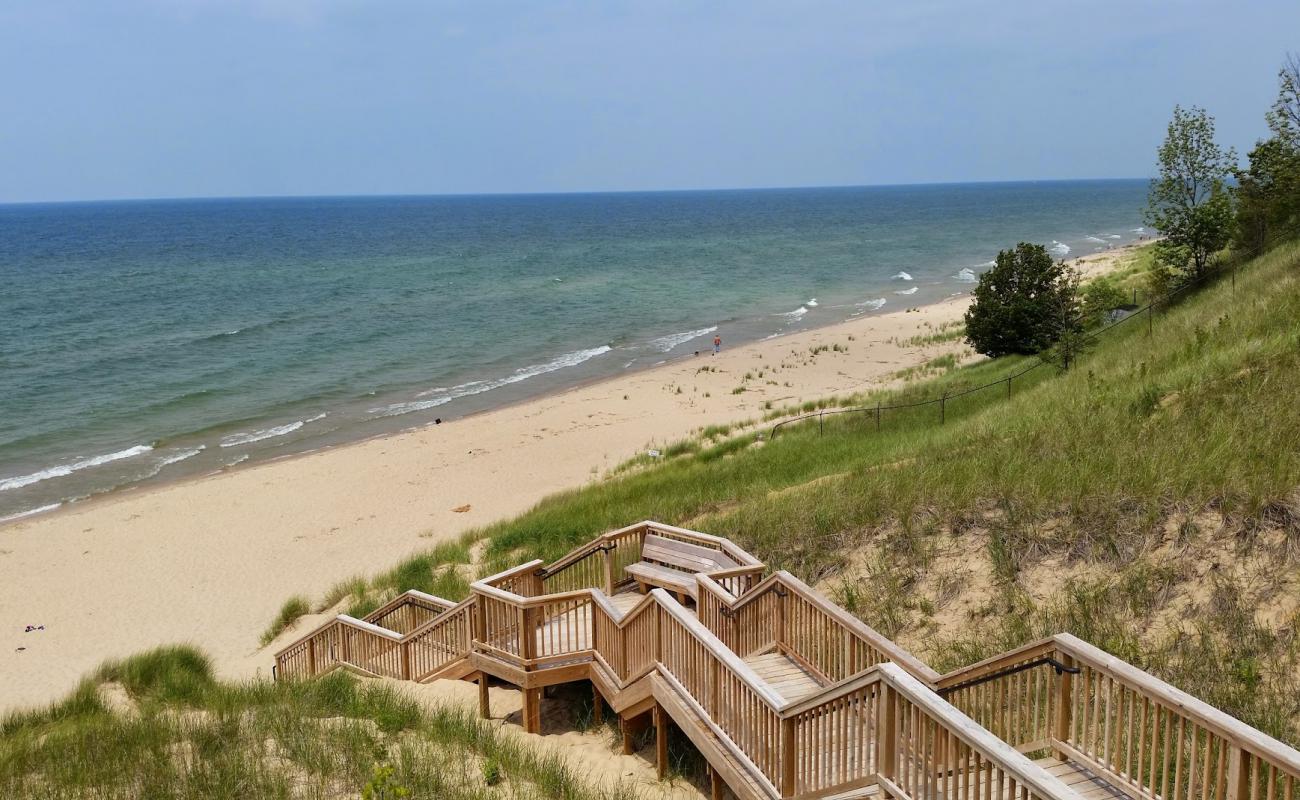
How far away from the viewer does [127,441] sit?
34.8 m

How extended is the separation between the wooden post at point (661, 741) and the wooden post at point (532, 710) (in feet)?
6.20

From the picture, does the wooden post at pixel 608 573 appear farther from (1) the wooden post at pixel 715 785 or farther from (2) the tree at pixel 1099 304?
(2) the tree at pixel 1099 304

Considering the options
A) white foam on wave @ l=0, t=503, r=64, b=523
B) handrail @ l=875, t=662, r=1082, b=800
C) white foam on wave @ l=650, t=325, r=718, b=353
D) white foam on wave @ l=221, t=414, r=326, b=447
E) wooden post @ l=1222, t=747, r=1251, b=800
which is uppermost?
handrail @ l=875, t=662, r=1082, b=800

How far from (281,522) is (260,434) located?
455 inches

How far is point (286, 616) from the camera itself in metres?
18.0

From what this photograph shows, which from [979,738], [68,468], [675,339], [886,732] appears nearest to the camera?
[979,738]

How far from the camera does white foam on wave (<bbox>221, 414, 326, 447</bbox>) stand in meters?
34.7

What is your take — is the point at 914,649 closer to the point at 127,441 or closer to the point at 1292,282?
the point at 1292,282

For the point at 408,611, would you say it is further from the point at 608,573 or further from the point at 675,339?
the point at 675,339

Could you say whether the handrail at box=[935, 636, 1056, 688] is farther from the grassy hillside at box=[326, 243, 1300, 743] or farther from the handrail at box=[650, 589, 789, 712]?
the grassy hillside at box=[326, 243, 1300, 743]

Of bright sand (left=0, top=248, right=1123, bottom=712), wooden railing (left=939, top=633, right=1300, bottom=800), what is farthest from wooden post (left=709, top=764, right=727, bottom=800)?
bright sand (left=0, top=248, right=1123, bottom=712)

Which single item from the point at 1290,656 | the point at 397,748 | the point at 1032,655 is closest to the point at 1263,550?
the point at 1290,656

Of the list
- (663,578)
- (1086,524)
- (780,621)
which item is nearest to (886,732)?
(780,621)

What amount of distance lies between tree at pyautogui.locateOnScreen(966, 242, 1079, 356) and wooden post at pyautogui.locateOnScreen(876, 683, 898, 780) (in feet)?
85.7
